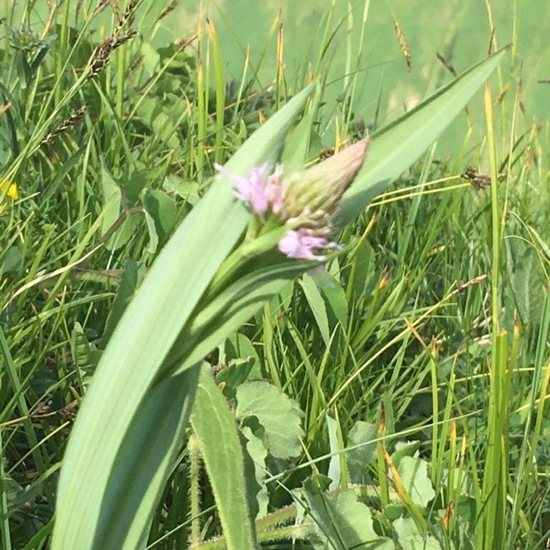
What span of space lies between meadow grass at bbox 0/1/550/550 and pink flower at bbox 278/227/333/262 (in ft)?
0.74

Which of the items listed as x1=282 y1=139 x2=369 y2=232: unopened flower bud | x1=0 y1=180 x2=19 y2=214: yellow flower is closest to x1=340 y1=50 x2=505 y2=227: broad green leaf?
x1=282 y1=139 x2=369 y2=232: unopened flower bud

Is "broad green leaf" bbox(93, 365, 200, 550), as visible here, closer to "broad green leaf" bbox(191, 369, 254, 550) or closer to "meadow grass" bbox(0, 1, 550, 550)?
"broad green leaf" bbox(191, 369, 254, 550)

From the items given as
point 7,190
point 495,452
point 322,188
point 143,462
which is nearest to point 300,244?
point 322,188

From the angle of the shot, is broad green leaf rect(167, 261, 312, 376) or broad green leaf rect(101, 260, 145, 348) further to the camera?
broad green leaf rect(101, 260, 145, 348)

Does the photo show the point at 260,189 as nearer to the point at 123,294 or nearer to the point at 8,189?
the point at 123,294

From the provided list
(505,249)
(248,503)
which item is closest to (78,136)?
(505,249)

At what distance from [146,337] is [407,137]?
6.4 inches

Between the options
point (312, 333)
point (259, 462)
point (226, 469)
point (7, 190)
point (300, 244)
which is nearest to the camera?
point (300, 244)

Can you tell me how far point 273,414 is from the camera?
772 mm

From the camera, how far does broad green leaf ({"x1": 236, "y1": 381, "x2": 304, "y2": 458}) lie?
77cm

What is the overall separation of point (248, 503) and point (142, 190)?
52 centimetres

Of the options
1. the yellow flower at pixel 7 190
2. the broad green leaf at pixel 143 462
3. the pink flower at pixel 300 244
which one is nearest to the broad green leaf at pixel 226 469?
the broad green leaf at pixel 143 462

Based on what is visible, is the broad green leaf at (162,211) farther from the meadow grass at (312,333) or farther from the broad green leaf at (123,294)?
the broad green leaf at (123,294)

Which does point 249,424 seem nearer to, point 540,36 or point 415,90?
point 415,90
